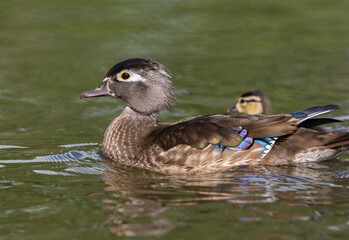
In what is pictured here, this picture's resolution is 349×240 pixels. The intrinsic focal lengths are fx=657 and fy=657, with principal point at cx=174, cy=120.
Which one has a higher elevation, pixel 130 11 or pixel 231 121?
pixel 130 11

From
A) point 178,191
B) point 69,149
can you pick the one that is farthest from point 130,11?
point 178,191

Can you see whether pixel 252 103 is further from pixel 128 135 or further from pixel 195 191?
pixel 195 191

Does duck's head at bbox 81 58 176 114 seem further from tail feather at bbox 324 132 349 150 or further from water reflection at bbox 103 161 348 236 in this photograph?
tail feather at bbox 324 132 349 150

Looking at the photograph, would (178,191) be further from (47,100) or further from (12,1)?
(12,1)

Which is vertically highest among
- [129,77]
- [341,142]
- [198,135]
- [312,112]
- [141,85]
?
[129,77]

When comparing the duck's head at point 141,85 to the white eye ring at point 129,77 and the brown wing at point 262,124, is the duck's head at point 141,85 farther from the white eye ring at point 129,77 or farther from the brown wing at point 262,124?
the brown wing at point 262,124

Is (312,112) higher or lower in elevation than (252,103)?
higher

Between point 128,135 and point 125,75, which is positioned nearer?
point 128,135

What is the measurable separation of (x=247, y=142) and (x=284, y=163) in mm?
556

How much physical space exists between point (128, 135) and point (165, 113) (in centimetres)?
241

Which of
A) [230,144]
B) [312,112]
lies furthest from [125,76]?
[312,112]

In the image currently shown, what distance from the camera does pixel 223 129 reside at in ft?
25.2

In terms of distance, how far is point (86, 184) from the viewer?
7184 millimetres

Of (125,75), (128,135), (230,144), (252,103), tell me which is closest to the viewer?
(230,144)
